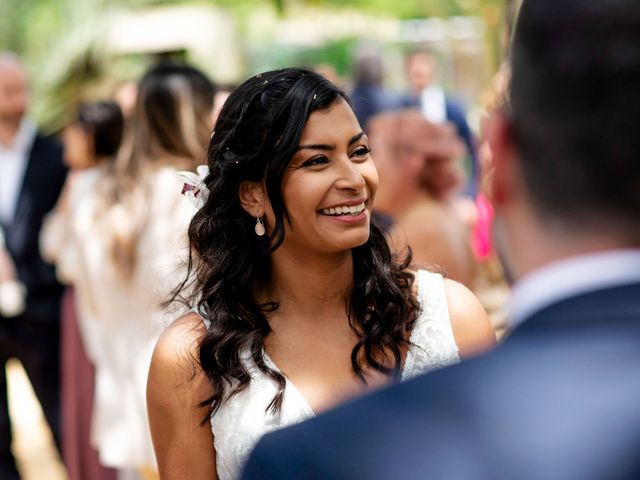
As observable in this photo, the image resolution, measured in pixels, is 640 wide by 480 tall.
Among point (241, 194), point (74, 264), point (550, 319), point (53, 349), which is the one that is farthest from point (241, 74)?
point (550, 319)

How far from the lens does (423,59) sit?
9.74 meters

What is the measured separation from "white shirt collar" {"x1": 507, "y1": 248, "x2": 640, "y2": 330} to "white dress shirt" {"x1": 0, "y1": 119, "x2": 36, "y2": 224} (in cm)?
659

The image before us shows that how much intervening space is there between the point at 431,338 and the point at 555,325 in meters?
1.86

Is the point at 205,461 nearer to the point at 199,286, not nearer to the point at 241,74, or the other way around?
the point at 199,286

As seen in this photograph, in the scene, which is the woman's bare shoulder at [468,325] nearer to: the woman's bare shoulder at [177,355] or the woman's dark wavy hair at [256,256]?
the woman's dark wavy hair at [256,256]

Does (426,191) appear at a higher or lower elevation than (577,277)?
lower

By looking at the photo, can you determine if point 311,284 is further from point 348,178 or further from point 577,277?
point 577,277

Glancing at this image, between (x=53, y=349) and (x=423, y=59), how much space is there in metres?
3.86

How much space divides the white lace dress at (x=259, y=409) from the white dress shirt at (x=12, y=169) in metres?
4.90

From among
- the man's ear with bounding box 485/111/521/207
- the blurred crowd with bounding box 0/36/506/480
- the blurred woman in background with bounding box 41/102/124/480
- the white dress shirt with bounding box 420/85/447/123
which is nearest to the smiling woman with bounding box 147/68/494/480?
the blurred crowd with bounding box 0/36/506/480

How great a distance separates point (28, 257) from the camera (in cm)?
744

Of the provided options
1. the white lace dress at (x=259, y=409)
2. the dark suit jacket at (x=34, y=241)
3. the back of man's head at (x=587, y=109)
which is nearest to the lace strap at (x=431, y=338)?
the white lace dress at (x=259, y=409)

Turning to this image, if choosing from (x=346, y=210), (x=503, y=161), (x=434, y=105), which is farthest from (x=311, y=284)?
(x=434, y=105)

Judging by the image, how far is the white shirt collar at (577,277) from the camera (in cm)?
122
